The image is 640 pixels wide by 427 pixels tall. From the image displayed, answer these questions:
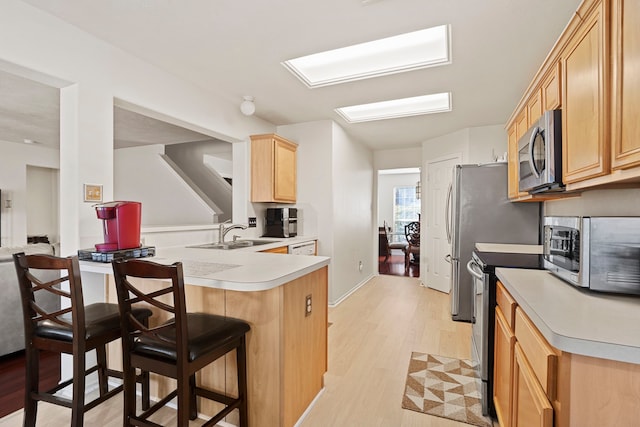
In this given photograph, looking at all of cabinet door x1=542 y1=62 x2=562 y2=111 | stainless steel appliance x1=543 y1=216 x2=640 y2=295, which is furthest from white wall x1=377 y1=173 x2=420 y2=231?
stainless steel appliance x1=543 y1=216 x2=640 y2=295

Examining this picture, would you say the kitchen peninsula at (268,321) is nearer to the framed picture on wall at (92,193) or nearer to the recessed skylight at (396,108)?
the framed picture on wall at (92,193)

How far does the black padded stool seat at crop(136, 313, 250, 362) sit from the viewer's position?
4.23 ft

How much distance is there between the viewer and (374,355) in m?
2.62

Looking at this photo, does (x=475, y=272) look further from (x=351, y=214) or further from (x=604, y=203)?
(x=351, y=214)

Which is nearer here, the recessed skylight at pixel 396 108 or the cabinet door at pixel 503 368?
the cabinet door at pixel 503 368

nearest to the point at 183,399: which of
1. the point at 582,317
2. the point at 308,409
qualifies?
the point at 308,409

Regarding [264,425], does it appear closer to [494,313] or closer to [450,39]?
[494,313]

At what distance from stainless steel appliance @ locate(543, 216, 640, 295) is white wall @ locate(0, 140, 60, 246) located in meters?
7.93

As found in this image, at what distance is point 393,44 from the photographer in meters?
2.44

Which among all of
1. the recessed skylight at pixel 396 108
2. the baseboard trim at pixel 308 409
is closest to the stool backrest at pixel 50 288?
the baseboard trim at pixel 308 409

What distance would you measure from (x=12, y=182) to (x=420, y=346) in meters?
7.29

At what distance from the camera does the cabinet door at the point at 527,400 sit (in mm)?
925

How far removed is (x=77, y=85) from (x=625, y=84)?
2.82 meters

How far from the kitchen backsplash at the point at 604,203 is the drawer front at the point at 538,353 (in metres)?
0.85
